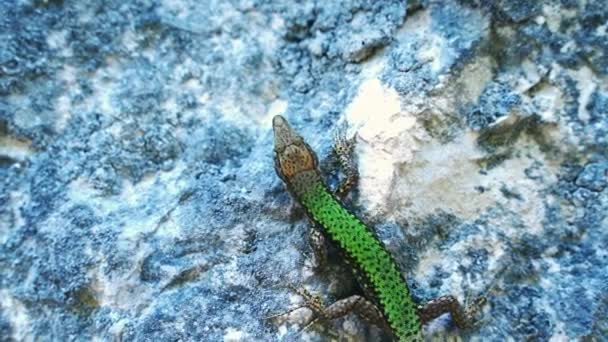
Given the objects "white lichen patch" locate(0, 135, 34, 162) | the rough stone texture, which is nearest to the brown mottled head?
the rough stone texture

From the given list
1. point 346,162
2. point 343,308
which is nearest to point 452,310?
point 343,308

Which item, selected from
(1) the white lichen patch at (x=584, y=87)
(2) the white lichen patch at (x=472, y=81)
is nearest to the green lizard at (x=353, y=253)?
(2) the white lichen patch at (x=472, y=81)

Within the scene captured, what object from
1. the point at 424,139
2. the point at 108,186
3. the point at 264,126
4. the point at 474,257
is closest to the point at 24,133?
the point at 108,186

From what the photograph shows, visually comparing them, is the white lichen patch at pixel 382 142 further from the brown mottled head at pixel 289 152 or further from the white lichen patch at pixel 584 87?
the white lichen patch at pixel 584 87

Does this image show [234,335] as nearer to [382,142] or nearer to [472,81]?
[382,142]

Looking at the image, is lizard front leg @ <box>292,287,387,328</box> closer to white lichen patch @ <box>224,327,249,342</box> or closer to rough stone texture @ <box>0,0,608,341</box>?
rough stone texture @ <box>0,0,608,341</box>
